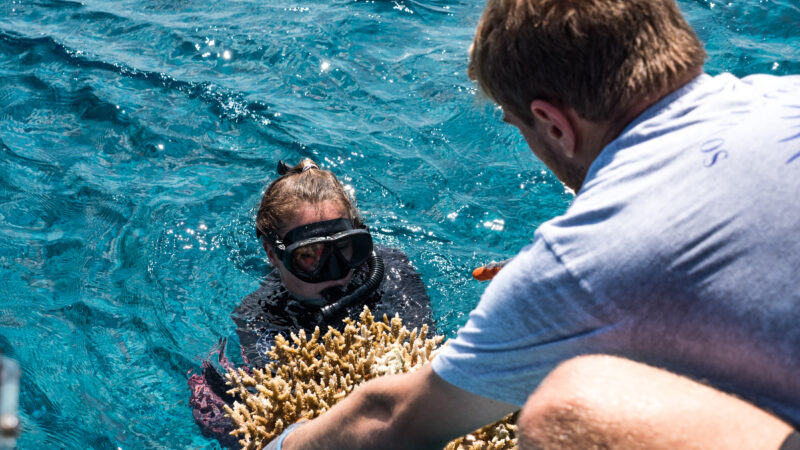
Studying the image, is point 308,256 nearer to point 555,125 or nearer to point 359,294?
point 359,294

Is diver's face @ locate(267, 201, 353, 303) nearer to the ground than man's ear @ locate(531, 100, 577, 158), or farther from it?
nearer to the ground

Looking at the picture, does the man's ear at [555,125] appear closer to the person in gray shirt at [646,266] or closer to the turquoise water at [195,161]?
the person in gray shirt at [646,266]

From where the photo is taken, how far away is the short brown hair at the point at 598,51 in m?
2.10

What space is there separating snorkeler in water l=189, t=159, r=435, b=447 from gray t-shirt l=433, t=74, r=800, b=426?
2403mm

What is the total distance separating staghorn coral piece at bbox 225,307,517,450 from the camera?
3459mm

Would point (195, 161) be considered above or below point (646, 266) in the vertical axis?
below

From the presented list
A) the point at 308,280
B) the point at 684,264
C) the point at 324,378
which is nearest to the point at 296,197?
the point at 308,280

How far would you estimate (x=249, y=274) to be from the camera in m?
5.80

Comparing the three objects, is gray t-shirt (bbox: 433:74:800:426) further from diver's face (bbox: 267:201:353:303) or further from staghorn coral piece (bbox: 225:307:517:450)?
diver's face (bbox: 267:201:353:303)

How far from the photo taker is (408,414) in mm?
2260

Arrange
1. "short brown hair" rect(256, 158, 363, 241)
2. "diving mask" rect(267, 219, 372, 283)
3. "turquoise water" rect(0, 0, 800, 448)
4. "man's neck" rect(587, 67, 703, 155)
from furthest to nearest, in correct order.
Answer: "turquoise water" rect(0, 0, 800, 448) → "short brown hair" rect(256, 158, 363, 241) → "diving mask" rect(267, 219, 372, 283) → "man's neck" rect(587, 67, 703, 155)

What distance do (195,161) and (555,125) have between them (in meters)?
5.28

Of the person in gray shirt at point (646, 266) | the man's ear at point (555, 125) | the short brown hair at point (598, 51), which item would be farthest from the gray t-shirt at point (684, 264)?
the man's ear at point (555, 125)

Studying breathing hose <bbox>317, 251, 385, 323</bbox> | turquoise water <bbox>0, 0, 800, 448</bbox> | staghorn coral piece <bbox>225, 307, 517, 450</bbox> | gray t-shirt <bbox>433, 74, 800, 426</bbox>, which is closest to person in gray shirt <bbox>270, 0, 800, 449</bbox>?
gray t-shirt <bbox>433, 74, 800, 426</bbox>
